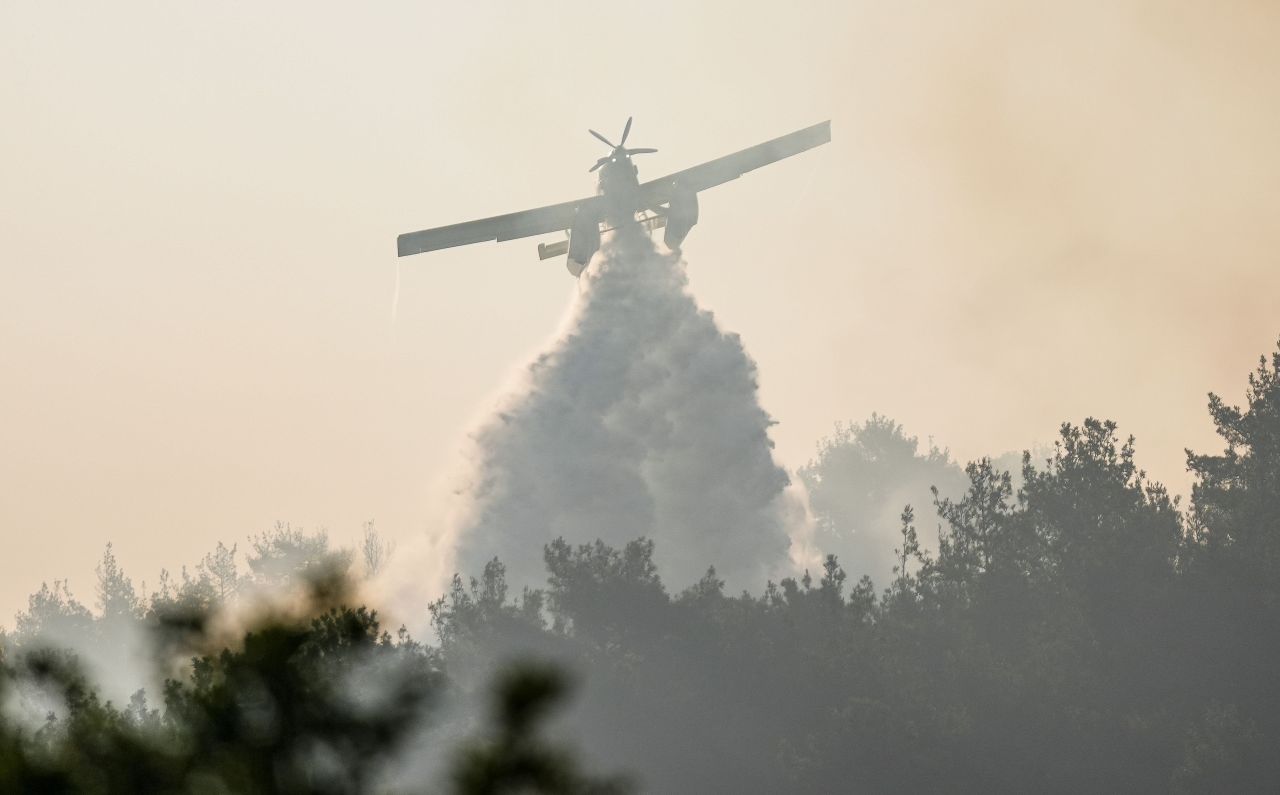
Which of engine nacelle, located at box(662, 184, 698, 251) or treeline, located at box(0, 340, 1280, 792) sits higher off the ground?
engine nacelle, located at box(662, 184, 698, 251)

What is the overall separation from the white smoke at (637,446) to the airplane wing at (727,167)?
3865 mm

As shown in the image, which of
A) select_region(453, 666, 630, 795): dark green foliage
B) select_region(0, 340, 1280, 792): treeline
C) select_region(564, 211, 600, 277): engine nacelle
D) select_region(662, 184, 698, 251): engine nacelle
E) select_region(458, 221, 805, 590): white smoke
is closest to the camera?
select_region(453, 666, 630, 795): dark green foliage

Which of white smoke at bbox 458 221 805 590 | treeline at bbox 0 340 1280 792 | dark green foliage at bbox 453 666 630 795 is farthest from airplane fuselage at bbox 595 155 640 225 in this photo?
dark green foliage at bbox 453 666 630 795

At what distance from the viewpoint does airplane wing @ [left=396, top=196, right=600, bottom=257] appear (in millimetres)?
74688

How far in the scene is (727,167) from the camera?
74.8m

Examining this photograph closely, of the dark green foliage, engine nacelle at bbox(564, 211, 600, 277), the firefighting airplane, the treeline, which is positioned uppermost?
the firefighting airplane

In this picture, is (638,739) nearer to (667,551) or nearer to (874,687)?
(874,687)

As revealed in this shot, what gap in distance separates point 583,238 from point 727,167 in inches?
292

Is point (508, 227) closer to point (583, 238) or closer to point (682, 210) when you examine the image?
point (583, 238)

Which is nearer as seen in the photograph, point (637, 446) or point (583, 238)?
point (583, 238)

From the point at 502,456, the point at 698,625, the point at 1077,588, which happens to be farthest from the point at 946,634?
the point at 502,456

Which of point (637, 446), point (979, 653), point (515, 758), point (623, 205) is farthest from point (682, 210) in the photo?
point (515, 758)

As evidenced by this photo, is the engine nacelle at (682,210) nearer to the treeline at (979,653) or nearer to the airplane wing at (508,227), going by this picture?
the airplane wing at (508,227)

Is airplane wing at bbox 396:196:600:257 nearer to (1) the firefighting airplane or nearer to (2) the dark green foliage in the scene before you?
(1) the firefighting airplane
